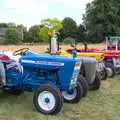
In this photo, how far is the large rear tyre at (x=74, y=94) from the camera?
895 cm

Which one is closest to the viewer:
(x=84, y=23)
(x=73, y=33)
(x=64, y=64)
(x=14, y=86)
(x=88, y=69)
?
(x=64, y=64)

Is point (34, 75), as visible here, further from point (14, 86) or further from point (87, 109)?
point (87, 109)

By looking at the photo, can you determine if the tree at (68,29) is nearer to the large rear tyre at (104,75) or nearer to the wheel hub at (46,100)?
the large rear tyre at (104,75)

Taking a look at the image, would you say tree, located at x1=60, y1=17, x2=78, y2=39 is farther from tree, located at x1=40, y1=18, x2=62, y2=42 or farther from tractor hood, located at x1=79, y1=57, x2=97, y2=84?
tractor hood, located at x1=79, y1=57, x2=97, y2=84

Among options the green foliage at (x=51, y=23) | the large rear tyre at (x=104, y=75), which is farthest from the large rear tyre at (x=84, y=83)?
the green foliage at (x=51, y=23)

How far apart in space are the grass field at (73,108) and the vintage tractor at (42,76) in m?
0.26

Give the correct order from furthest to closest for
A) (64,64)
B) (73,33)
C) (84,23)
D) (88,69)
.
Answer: (73,33) → (84,23) → (88,69) → (64,64)

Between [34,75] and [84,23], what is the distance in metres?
50.5

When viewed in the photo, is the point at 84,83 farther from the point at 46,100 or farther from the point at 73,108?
the point at 46,100

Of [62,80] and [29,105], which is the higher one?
[62,80]

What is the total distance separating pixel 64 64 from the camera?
317 inches

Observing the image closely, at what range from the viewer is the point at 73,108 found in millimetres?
8461

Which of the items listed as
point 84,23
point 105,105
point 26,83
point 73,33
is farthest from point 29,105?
point 73,33

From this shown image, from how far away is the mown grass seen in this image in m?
7.64
